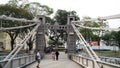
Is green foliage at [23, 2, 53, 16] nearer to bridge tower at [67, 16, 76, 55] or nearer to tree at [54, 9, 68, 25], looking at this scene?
tree at [54, 9, 68, 25]

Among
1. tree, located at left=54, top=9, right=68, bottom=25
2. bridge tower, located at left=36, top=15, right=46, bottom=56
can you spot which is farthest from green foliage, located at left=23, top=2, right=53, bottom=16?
bridge tower, located at left=36, top=15, right=46, bottom=56

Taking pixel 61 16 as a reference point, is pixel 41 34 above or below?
below

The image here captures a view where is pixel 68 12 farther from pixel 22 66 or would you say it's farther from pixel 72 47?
pixel 22 66

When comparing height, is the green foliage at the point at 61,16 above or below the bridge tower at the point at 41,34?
above

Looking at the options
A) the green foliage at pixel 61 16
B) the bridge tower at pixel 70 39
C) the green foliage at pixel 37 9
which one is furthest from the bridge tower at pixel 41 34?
the green foliage at pixel 61 16

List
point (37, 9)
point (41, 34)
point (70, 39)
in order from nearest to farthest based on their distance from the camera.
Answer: point (41, 34) < point (70, 39) < point (37, 9)

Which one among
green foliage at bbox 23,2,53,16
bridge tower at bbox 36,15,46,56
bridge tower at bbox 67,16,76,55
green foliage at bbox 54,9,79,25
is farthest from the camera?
green foliage at bbox 54,9,79,25

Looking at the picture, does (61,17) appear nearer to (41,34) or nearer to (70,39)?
(70,39)

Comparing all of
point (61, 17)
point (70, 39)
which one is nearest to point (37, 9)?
point (61, 17)

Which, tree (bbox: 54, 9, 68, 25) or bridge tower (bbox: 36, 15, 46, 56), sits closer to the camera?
bridge tower (bbox: 36, 15, 46, 56)

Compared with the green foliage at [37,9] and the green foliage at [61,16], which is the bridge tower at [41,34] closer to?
the green foliage at [37,9]

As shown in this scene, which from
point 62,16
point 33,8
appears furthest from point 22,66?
point 62,16

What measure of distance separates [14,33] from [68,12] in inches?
923

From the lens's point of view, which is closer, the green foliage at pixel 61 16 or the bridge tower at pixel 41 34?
the bridge tower at pixel 41 34
